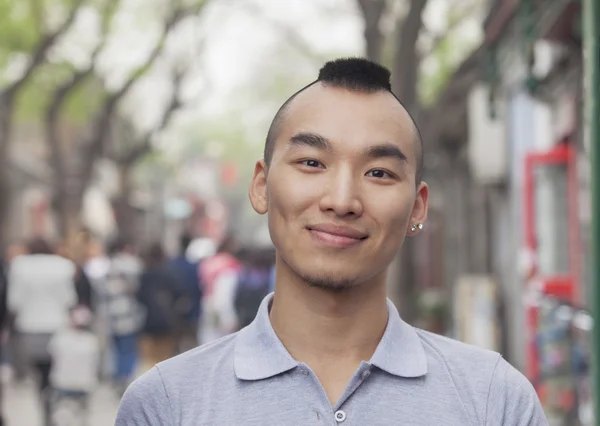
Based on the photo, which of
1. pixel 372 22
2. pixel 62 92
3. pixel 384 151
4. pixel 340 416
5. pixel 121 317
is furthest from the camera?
pixel 62 92

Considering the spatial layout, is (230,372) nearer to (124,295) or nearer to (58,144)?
(124,295)

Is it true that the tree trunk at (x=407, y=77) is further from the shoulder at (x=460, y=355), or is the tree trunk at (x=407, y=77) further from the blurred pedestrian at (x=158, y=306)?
the shoulder at (x=460, y=355)

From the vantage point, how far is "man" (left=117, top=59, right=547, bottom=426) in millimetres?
2609

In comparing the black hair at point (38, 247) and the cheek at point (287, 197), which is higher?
the cheek at point (287, 197)

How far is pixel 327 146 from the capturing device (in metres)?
2.66

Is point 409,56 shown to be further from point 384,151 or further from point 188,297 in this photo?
point 384,151

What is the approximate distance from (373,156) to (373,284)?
0.26 metres

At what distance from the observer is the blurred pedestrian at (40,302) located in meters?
12.1

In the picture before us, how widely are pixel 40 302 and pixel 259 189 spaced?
31.5 feet

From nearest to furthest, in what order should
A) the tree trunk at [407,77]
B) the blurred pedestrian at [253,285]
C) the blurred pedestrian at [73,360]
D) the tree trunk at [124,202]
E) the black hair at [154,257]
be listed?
the blurred pedestrian at [73,360] < the tree trunk at [407,77] < the blurred pedestrian at [253,285] < the black hair at [154,257] < the tree trunk at [124,202]

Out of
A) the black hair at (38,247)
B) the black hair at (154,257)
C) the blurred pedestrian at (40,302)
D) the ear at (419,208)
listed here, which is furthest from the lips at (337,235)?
the black hair at (154,257)

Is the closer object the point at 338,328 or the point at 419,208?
the point at 338,328

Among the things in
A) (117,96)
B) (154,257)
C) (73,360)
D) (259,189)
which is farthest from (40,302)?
(117,96)

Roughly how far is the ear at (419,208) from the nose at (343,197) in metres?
0.23
